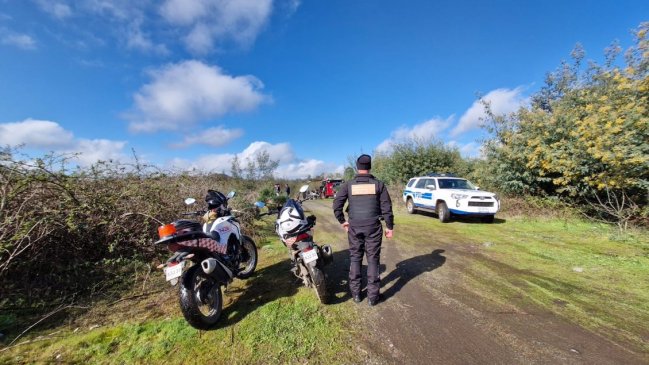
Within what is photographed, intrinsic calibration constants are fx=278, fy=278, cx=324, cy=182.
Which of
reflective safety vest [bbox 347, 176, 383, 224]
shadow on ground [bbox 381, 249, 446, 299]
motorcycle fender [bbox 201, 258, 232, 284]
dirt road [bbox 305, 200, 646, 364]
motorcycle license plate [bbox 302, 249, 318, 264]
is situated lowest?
dirt road [bbox 305, 200, 646, 364]

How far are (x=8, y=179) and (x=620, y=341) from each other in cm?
777

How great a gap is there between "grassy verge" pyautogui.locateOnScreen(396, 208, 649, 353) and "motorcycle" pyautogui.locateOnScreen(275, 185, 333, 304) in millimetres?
2366

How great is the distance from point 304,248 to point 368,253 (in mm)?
872

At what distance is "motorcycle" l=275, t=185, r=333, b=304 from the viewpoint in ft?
11.9

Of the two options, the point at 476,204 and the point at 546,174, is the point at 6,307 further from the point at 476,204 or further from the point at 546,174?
the point at 546,174

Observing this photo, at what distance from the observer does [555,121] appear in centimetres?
1037

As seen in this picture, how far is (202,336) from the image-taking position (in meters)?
3.12

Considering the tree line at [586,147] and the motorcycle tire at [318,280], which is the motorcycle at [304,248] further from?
the tree line at [586,147]

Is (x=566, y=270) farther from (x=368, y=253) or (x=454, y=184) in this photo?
(x=454, y=184)

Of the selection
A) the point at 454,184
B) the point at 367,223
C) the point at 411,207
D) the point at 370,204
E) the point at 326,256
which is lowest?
the point at 411,207

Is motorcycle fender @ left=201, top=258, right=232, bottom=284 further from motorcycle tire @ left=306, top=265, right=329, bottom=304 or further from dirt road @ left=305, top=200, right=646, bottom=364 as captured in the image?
dirt road @ left=305, top=200, right=646, bottom=364

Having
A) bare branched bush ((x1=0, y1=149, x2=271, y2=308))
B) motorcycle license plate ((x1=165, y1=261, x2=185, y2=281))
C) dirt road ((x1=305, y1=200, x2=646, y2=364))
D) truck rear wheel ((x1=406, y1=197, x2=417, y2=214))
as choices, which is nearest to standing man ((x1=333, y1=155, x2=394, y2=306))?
dirt road ((x1=305, y1=200, x2=646, y2=364))

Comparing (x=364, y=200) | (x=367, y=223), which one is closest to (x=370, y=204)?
(x=364, y=200)

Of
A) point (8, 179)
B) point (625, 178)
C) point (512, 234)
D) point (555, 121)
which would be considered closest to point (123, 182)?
point (8, 179)
